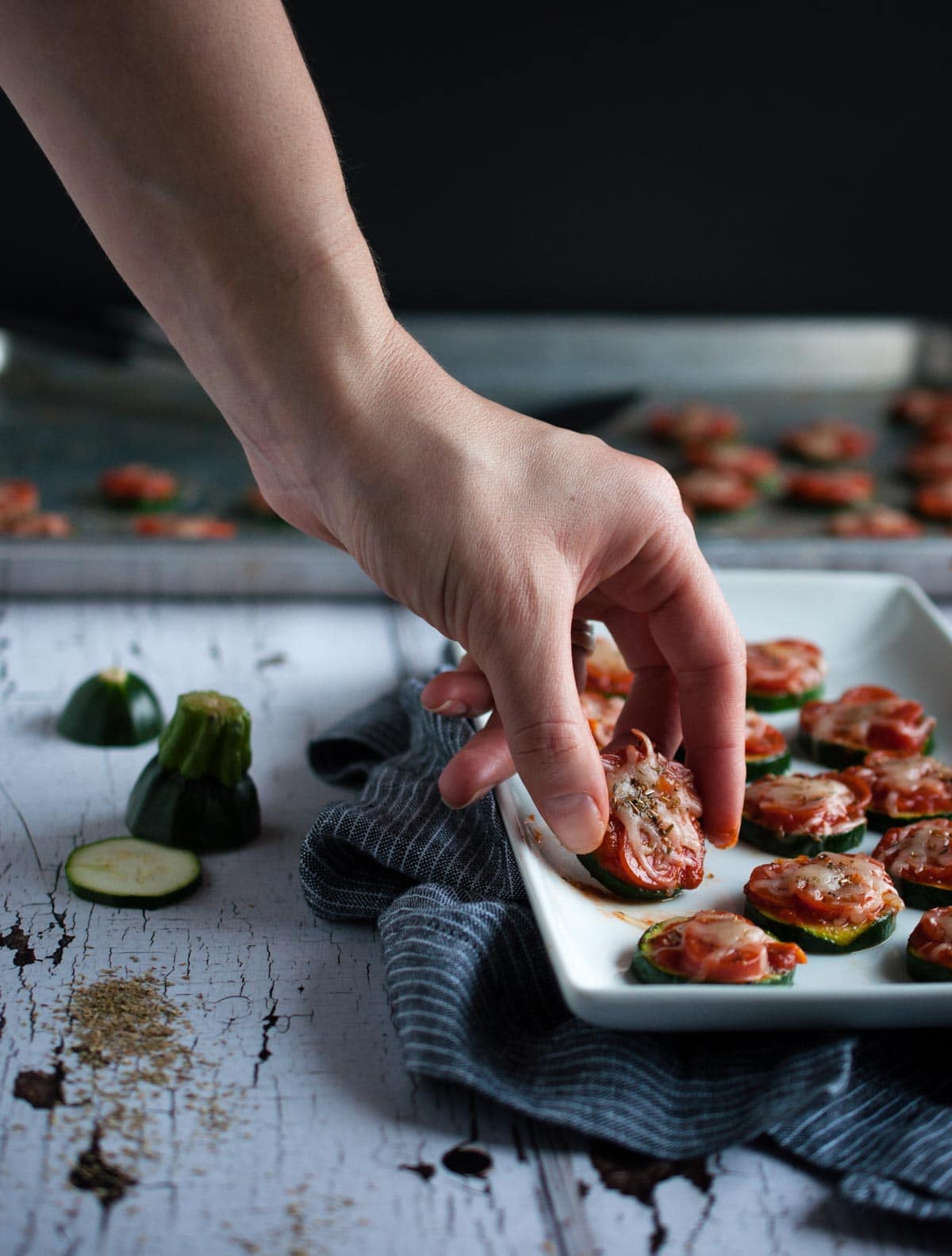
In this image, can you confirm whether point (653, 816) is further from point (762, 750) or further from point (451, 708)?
point (762, 750)

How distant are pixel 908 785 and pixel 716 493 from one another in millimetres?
1888

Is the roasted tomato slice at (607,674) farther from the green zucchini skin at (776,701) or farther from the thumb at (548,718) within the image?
the thumb at (548,718)

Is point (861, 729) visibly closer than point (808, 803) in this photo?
No

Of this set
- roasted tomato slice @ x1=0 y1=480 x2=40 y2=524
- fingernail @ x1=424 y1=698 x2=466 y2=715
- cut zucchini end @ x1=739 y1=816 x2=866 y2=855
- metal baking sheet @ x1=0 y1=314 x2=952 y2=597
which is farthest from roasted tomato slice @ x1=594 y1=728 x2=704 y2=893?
roasted tomato slice @ x1=0 y1=480 x2=40 y2=524

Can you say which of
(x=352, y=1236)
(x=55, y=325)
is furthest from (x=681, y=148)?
(x=352, y=1236)

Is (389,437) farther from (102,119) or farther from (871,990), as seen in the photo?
(871,990)

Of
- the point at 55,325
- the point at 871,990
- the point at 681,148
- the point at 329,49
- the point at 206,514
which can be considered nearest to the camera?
the point at 871,990

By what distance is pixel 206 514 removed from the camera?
3.54 meters

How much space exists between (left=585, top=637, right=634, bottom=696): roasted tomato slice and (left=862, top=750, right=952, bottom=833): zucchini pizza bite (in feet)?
1.44

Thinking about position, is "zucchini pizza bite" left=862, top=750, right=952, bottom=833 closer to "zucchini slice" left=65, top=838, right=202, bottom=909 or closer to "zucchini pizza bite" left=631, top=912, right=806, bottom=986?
"zucchini pizza bite" left=631, top=912, right=806, bottom=986

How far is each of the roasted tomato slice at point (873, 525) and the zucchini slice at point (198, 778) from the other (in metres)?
2.08

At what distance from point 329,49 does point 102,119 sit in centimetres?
353

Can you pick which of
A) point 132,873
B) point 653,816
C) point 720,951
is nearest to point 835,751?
point 653,816

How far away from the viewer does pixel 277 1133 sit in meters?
1.37
